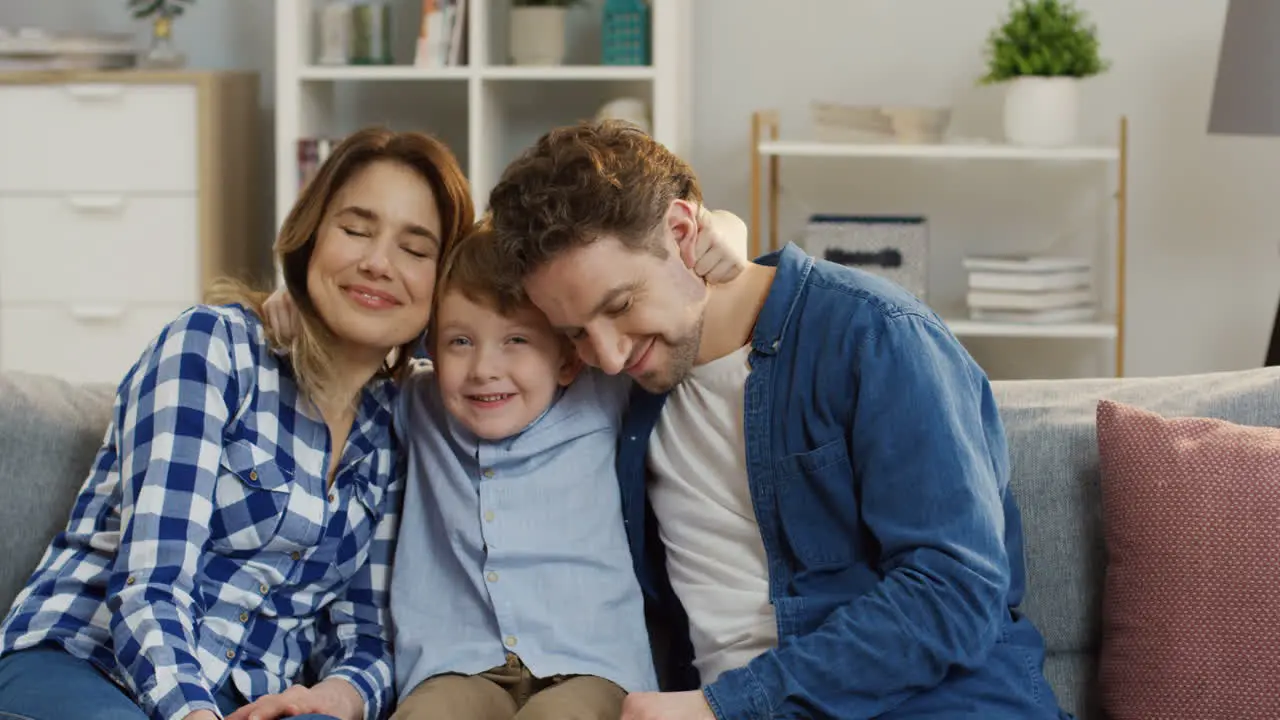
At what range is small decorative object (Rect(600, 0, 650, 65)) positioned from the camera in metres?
3.36

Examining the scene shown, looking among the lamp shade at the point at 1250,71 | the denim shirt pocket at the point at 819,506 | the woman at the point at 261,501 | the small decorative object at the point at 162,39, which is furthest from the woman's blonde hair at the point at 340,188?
the small decorative object at the point at 162,39

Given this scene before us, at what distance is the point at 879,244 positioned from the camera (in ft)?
11.0

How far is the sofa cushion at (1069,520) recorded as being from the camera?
1667 mm

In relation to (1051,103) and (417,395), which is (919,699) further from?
(1051,103)

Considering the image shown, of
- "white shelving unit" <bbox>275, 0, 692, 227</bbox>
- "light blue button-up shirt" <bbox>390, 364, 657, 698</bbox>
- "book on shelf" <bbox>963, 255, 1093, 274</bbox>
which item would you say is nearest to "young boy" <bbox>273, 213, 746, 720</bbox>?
"light blue button-up shirt" <bbox>390, 364, 657, 698</bbox>

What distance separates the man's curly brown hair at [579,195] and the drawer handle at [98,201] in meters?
2.16

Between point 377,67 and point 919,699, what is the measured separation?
2379mm

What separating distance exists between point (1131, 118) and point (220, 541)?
279cm

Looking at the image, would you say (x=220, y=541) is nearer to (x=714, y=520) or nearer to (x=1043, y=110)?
(x=714, y=520)

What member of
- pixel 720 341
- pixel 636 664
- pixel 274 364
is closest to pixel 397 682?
pixel 636 664

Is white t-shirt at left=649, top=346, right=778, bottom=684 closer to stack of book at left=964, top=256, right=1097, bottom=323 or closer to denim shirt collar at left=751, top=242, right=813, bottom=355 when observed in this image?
denim shirt collar at left=751, top=242, right=813, bottom=355

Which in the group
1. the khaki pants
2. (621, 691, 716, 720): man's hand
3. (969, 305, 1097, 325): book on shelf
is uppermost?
(969, 305, 1097, 325): book on shelf

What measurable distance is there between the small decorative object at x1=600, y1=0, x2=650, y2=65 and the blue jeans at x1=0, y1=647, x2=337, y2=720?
2.20 meters

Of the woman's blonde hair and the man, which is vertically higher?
the woman's blonde hair
